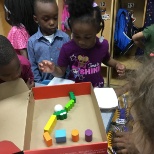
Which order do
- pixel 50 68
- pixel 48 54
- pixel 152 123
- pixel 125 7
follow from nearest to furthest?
pixel 152 123 < pixel 50 68 < pixel 48 54 < pixel 125 7

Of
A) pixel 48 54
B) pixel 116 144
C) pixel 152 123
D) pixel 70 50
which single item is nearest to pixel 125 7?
pixel 48 54

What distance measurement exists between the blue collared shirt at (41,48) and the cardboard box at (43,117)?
1.99ft

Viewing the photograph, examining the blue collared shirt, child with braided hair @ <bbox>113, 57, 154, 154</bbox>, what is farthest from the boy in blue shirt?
child with braided hair @ <bbox>113, 57, 154, 154</bbox>

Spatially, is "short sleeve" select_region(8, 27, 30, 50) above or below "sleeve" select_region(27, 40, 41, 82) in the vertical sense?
above

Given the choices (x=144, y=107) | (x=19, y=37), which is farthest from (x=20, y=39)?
(x=144, y=107)

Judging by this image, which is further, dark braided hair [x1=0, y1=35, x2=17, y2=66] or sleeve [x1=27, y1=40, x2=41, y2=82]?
sleeve [x1=27, y1=40, x2=41, y2=82]

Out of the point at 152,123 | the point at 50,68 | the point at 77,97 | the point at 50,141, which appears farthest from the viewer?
the point at 50,68

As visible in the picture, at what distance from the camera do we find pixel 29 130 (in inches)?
24.1

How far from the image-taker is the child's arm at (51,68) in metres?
1.00

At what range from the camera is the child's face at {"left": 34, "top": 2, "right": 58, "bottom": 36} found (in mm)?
1296

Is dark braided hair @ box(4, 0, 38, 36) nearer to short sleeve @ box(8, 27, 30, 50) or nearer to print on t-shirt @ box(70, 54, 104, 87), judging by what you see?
short sleeve @ box(8, 27, 30, 50)

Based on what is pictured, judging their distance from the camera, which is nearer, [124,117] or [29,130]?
[29,130]

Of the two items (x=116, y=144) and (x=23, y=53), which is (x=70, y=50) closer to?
(x=23, y=53)

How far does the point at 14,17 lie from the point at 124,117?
39.8 inches
